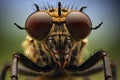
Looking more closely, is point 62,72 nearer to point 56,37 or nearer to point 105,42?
point 56,37

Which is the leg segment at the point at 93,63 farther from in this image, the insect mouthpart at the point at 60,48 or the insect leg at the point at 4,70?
the insect leg at the point at 4,70

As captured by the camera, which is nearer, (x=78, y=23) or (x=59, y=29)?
(x=78, y=23)

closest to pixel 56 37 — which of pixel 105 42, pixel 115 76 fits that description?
pixel 115 76

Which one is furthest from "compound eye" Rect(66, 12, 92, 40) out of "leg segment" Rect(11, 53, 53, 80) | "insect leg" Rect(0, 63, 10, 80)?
"insect leg" Rect(0, 63, 10, 80)

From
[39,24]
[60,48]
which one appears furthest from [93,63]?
[39,24]

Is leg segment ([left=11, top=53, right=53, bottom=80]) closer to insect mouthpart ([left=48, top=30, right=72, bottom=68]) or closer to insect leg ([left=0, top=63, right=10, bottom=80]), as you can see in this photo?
insect mouthpart ([left=48, top=30, right=72, bottom=68])

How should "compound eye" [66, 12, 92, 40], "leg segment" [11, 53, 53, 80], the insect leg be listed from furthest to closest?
the insect leg → "compound eye" [66, 12, 92, 40] → "leg segment" [11, 53, 53, 80]

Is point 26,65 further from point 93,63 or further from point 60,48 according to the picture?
point 93,63
